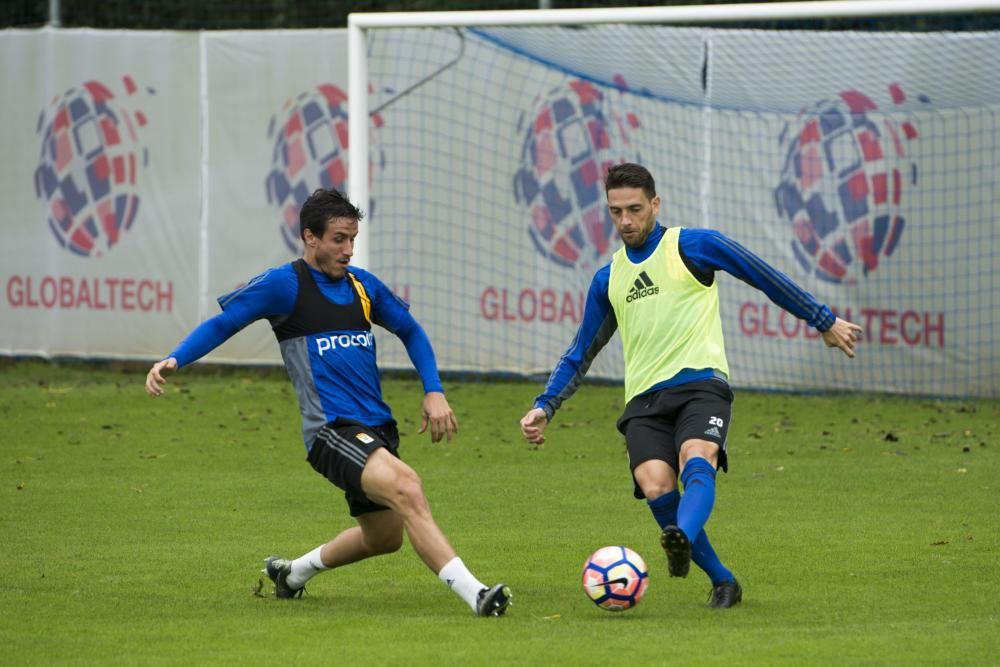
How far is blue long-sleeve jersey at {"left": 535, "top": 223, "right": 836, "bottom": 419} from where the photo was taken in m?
7.03

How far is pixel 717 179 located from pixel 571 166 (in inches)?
59.6

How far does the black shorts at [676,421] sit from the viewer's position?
22.7 ft

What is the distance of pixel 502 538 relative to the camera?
29.1 ft

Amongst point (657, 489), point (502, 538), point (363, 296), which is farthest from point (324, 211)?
point (502, 538)

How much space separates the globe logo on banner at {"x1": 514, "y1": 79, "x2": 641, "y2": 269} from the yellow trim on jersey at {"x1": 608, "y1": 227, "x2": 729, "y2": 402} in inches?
369

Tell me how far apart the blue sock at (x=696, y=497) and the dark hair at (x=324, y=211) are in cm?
181

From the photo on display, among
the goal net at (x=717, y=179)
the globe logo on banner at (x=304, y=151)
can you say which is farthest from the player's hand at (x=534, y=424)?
the globe logo on banner at (x=304, y=151)

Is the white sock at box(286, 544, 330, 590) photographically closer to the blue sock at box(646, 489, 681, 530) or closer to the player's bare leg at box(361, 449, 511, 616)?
the player's bare leg at box(361, 449, 511, 616)

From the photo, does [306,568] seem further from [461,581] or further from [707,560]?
[707,560]

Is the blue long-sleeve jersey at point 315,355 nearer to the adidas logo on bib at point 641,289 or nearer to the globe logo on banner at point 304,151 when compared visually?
the adidas logo on bib at point 641,289

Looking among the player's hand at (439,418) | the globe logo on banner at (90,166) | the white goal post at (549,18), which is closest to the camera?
the player's hand at (439,418)

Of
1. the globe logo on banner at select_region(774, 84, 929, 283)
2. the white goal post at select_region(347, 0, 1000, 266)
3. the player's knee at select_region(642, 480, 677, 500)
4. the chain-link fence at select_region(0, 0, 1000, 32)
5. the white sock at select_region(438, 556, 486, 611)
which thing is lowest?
the white sock at select_region(438, 556, 486, 611)

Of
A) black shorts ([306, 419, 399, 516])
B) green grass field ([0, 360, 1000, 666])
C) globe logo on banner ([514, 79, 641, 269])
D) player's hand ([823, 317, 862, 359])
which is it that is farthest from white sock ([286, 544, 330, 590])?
globe logo on banner ([514, 79, 641, 269])

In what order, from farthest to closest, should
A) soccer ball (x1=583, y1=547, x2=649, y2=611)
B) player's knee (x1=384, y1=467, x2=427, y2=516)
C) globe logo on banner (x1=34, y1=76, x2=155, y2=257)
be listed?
globe logo on banner (x1=34, y1=76, x2=155, y2=257) → player's knee (x1=384, y1=467, x2=427, y2=516) → soccer ball (x1=583, y1=547, x2=649, y2=611)
